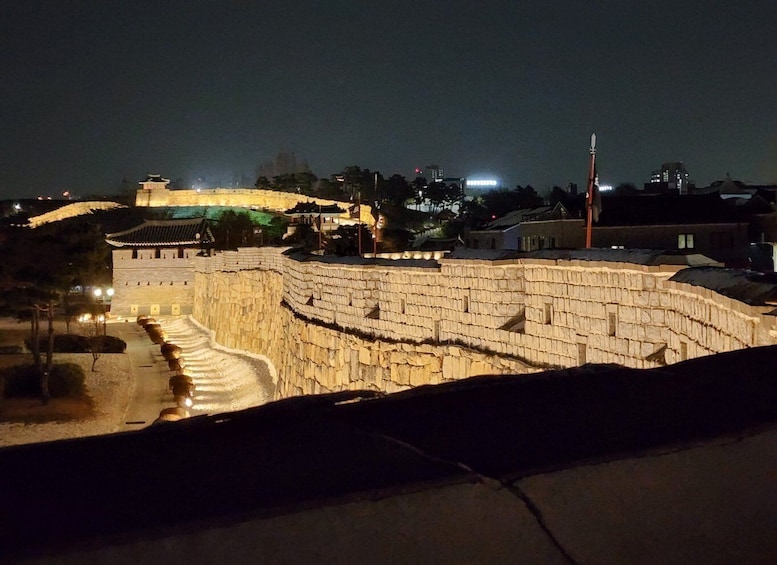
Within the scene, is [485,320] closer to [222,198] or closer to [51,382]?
[51,382]

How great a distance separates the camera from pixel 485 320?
1242 cm

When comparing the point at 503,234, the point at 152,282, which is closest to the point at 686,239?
the point at 503,234

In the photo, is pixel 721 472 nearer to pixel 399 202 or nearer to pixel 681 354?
pixel 681 354

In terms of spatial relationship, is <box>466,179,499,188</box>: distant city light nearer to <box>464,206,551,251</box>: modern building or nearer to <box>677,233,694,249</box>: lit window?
<box>464,206,551,251</box>: modern building

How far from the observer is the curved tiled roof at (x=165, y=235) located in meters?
64.7

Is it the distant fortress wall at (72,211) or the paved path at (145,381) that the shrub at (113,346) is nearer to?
the paved path at (145,381)

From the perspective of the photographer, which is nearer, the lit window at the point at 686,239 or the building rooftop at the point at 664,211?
the lit window at the point at 686,239

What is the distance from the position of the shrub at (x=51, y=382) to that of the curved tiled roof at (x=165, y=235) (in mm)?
32326

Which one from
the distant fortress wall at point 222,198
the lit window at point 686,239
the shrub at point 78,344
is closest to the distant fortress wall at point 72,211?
the distant fortress wall at point 222,198

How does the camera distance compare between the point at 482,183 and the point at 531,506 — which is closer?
the point at 531,506

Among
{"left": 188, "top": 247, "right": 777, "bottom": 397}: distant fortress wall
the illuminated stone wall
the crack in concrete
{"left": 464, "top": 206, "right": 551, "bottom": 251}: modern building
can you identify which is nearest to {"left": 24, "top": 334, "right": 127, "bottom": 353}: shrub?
{"left": 188, "top": 247, "right": 777, "bottom": 397}: distant fortress wall

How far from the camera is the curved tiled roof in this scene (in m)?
64.7

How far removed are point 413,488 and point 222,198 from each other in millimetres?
114513

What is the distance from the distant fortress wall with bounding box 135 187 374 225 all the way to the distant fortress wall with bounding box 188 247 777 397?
86.0 meters
